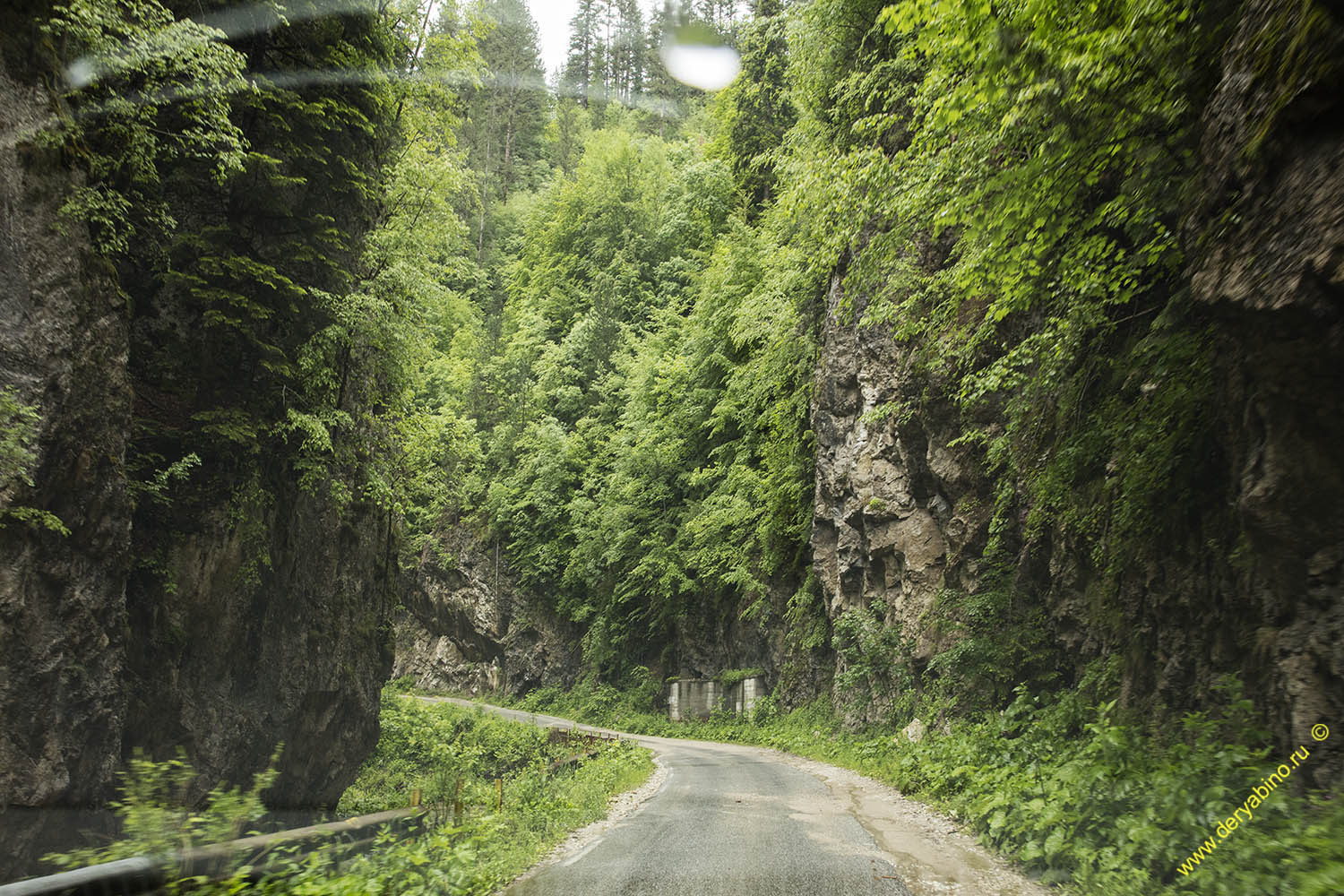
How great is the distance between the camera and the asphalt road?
5.79 meters

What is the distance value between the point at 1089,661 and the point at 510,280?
40.7 metres

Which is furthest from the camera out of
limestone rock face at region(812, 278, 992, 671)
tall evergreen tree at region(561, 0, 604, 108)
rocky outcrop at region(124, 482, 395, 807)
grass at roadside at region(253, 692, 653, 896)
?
tall evergreen tree at region(561, 0, 604, 108)

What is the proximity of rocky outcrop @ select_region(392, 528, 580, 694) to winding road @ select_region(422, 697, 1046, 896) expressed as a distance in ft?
76.4

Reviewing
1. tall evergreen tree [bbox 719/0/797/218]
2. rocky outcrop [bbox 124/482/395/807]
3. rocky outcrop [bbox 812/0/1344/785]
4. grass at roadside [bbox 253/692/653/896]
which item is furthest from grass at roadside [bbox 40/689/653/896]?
tall evergreen tree [bbox 719/0/797/218]

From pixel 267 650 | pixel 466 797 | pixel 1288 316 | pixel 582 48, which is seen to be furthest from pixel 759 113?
pixel 582 48

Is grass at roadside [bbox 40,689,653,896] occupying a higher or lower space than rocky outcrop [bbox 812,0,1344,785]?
lower

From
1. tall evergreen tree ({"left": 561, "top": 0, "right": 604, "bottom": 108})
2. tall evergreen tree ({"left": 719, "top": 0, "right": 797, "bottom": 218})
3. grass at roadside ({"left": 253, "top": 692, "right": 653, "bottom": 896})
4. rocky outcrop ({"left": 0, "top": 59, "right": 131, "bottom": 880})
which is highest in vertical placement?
tall evergreen tree ({"left": 561, "top": 0, "right": 604, "bottom": 108})

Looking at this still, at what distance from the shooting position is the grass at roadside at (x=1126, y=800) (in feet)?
15.0

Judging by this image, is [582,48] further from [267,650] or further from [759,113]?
[267,650]

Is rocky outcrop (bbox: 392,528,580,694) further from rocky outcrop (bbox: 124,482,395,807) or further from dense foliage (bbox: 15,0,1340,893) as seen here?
rocky outcrop (bbox: 124,482,395,807)

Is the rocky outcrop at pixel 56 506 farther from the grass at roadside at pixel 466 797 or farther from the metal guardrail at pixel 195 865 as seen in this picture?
the grass at roadside at pixel 466 797

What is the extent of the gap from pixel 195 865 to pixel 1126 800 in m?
7.26

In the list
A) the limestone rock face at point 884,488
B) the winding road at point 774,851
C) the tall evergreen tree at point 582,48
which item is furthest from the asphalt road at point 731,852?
the tall evergreen tree at point 582,48

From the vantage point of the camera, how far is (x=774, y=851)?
6922mm
